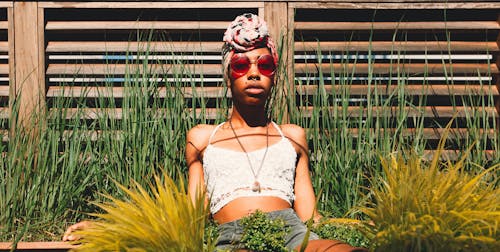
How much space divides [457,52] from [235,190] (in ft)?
7.90

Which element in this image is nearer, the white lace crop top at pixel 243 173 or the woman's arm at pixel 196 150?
the white lace crop top at pixel 243 173

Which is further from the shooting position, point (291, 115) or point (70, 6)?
point (70, 6)

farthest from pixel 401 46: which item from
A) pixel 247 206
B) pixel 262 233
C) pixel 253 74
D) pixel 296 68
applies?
pixel 262 233

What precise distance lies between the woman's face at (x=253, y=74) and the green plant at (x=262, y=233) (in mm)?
594

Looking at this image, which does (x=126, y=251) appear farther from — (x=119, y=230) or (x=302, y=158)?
(x=302, y=158)

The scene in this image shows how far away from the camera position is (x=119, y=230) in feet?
7.18

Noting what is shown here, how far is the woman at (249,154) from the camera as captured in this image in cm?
276

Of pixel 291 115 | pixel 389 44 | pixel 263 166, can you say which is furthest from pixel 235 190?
pixel 389 44

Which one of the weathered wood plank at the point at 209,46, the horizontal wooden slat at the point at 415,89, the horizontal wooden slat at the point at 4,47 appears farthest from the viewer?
the horizontal wooden slat at the point at 4,47

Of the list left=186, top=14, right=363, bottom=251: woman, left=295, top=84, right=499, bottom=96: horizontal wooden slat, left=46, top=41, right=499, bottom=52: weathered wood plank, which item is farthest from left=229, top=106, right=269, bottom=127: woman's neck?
left=46, top=41, right=499, bottom=52: weathered wood plank

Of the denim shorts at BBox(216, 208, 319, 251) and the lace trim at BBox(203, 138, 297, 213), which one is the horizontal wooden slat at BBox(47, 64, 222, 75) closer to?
the lace trim at BBox(203, 138, 297, 213)

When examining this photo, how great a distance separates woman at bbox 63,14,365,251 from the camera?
276 cm

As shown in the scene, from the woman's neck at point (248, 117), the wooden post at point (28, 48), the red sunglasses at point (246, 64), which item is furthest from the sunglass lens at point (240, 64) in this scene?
the wooden post at point (28, 48)

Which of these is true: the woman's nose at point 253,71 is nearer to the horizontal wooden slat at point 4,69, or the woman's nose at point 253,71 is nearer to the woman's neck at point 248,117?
the woman's neck at point 248,117
